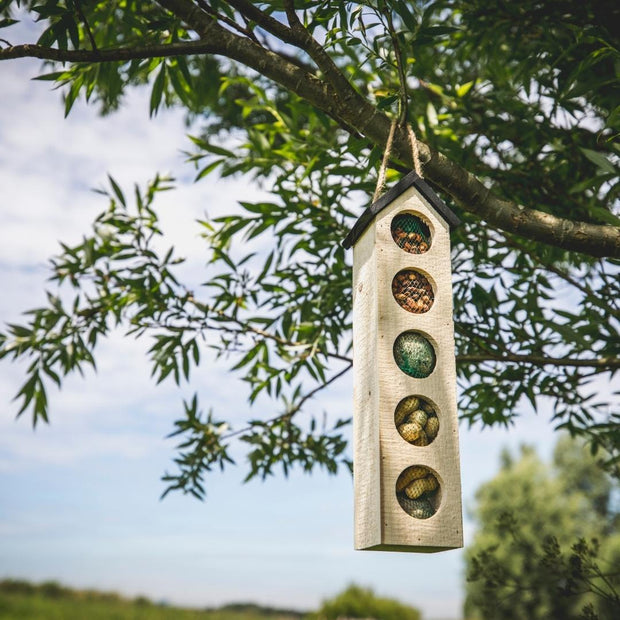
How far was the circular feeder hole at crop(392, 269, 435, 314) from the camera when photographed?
5.39 feet

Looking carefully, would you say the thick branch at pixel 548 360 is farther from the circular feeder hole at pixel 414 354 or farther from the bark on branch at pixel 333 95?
the circular feeder hole at pixel 414 354

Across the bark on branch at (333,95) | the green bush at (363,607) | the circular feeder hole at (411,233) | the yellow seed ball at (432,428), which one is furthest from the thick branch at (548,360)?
the green bush at (363,607)

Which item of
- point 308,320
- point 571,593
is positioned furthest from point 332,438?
point 571,593

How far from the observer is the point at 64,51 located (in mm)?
1830

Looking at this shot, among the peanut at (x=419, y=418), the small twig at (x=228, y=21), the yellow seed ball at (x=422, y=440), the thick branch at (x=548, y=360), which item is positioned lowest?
the yellow seed ball at (x=422, y=440)

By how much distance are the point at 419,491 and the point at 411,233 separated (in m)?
0.65

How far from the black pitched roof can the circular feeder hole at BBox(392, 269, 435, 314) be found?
0.17m

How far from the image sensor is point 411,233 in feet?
5.72

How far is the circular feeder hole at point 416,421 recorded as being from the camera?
59.8 inches

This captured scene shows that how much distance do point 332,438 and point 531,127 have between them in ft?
5.77

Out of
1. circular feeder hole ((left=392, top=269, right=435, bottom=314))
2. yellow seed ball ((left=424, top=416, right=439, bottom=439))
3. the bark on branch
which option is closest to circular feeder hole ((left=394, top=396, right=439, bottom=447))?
yellow seed ball ((left=424, top=416, right=439, bottom=439))

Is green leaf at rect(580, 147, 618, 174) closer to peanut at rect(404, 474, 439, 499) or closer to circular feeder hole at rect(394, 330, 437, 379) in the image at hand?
circular feeder hole at rect(394, 330, 437, 379)

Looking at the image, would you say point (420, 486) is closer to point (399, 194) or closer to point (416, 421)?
point (416, 421)

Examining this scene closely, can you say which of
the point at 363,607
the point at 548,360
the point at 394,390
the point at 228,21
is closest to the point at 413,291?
the point at 394,390
